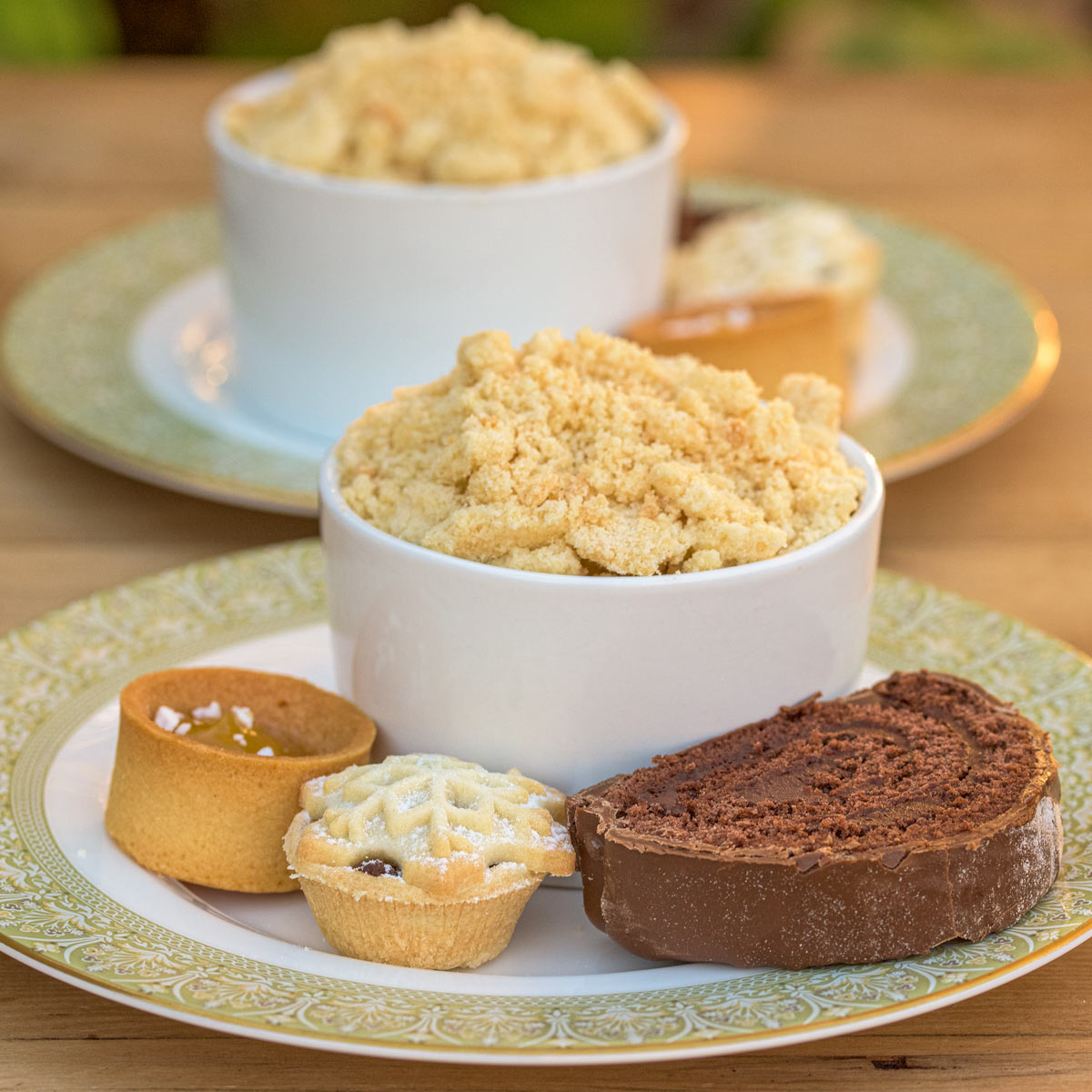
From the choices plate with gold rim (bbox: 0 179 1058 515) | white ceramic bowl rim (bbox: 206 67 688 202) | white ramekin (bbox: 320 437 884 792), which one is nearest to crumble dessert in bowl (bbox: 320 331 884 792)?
white ramekin (bbox: 320 437 884 792)

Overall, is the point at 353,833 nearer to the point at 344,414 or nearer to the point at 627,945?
the point at 627,945

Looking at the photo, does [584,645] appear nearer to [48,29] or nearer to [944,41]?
[48,29]

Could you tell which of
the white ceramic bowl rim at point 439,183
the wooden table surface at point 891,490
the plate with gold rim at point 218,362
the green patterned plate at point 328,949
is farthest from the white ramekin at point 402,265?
the green patterned plate at point 328,949

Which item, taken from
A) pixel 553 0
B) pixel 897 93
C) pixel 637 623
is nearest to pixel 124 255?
pixel 637 623

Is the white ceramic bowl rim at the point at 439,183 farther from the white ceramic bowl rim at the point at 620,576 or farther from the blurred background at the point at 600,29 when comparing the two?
the blurred background at the point at 600,29

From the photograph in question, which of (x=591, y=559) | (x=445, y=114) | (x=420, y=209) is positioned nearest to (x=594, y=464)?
(x=591, y=559)

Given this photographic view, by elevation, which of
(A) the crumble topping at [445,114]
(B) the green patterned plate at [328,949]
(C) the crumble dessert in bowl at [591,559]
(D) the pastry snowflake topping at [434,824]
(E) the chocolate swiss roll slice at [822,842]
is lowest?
(B) the green patterned plate at [328,949]

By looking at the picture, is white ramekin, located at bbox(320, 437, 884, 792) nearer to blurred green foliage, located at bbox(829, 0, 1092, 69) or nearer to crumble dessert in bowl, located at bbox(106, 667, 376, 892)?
crumble dessert in bowl, located at bbox(106, 667, 376, 892)
